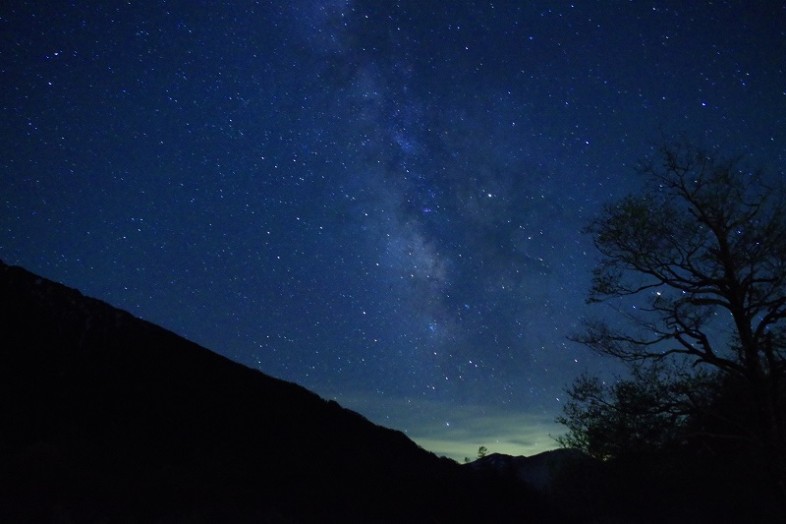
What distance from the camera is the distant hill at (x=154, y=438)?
11586 millimetres

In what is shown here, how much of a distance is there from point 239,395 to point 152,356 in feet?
12.0

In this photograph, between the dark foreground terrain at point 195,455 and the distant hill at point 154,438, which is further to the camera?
the dark foreground terrain at point 195,455

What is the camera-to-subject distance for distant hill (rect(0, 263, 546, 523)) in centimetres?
1159

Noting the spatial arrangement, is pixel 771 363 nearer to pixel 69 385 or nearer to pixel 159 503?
pixel 159 503

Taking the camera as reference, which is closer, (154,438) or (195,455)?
(154,438)

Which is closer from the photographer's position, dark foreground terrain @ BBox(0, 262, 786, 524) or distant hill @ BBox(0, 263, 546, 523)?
distant hill @ BBox(0, 263, 546, 523)

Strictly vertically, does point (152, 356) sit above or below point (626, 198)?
below

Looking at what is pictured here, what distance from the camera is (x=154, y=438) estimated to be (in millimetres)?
14906

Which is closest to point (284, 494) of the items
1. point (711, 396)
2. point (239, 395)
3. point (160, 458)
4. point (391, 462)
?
point (160, 458)

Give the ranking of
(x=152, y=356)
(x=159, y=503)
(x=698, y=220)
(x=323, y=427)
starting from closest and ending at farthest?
(x=159, y=503) → (x=698, y=220) → (x=152, y=356) → (x=323, y=427)

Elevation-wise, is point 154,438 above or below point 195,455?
above

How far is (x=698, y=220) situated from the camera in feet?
43.3

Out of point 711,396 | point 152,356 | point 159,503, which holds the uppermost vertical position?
point 711,396

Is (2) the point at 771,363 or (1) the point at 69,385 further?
(1) the point at 69,385
